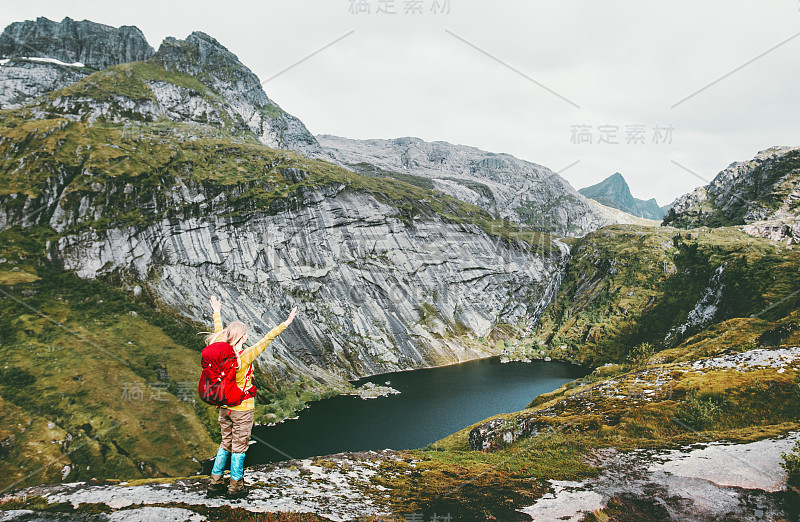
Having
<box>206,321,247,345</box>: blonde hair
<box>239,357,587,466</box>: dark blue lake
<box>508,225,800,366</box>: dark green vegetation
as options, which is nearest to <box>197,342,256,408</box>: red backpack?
<box>206,321,247,345</box>: blonde hair

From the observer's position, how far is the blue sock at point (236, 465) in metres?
12.6

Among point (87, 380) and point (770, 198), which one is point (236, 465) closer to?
point (87, 380)

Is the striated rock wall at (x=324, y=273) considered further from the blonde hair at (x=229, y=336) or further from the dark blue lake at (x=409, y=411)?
the blonde hair at (x=229, y=336)

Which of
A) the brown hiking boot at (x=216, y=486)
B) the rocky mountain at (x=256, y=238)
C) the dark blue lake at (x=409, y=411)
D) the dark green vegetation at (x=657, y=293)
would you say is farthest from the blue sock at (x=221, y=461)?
the rocky mountain at (x=256, y=238)

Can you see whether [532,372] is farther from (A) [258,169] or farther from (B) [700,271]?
(A) [258,169]

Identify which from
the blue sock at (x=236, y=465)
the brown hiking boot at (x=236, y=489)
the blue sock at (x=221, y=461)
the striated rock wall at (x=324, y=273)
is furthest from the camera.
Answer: the striated rock wall at (x=324, y=273)

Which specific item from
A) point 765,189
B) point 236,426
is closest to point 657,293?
point 765,189

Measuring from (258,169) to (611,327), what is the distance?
16652 centimetres

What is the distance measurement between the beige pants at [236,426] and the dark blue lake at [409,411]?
65.3 metres

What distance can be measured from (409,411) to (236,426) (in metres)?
93.0

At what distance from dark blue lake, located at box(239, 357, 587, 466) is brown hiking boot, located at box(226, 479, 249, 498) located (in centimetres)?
6313

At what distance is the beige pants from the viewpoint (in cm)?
1177

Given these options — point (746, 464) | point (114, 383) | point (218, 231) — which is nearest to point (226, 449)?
point (746, 464)

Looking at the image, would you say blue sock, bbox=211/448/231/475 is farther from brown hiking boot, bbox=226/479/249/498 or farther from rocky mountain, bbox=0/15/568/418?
rocky mountain, bbox=0/15/568/418
